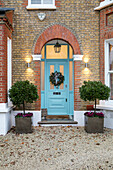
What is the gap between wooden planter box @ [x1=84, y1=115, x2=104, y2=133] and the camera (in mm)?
5766

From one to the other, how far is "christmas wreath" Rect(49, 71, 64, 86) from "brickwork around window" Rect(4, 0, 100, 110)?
1.88m


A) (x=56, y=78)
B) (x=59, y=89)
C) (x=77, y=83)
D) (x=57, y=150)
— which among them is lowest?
(x=57, y=150)

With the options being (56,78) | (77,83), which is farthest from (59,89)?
(77,83)

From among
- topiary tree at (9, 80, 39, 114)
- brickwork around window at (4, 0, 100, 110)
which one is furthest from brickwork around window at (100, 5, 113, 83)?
topiary tree at (9, 80, 39, 114)

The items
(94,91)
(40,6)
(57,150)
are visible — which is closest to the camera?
(57,150)

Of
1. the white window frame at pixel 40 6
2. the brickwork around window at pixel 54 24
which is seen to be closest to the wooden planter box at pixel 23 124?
the brickwork around window at pixel 54 24

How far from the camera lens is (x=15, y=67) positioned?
670 cm

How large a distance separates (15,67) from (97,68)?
309cm

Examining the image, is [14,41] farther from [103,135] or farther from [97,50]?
[103,135]

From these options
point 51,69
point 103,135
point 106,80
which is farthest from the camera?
point 51,69

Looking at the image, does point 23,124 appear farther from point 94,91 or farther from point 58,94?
point 58,94

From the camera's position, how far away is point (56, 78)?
334 inches

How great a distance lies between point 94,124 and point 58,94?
3187 millimetres

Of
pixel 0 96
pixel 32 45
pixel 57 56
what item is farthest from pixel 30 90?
pixel 57 56
